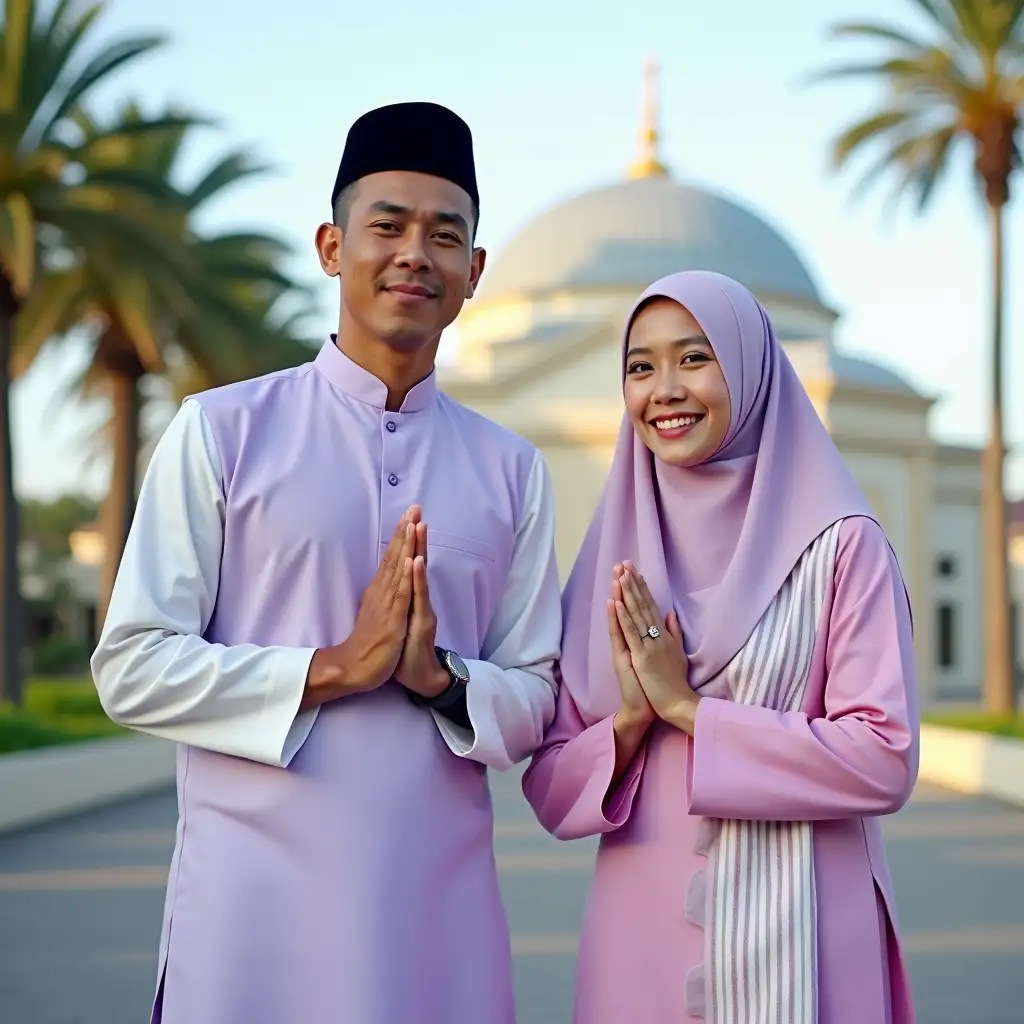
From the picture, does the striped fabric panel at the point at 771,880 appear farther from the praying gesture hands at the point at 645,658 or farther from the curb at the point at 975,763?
the curb at the point at 975,763

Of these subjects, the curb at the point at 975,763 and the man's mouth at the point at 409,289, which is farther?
the curb at the point at 975,763

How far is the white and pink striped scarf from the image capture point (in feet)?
7.90

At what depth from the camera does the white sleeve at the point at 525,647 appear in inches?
97.0

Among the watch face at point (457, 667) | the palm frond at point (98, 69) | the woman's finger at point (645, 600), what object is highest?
the palm frond at point (98, 69)

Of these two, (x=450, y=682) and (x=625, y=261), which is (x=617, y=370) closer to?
(x=625, y=261)

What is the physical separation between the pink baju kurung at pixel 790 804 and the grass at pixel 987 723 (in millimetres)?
12361

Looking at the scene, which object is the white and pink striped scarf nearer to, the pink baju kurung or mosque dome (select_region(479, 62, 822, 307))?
the pink baju kurung

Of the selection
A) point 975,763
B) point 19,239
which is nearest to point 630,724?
point 19,239

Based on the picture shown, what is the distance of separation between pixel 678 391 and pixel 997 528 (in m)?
14.0

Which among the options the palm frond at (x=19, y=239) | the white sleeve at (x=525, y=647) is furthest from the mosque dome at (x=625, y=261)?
the white sleeve at (x=525, y=647)

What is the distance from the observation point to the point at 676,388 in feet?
8.47

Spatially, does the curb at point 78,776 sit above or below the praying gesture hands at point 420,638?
below

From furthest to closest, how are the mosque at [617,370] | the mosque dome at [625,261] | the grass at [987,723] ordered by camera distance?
the mosque dome at [625,261] < the mosque at [617,370] < the grass at [987,723]

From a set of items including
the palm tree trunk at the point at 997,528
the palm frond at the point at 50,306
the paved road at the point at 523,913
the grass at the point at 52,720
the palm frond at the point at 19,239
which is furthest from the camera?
the palm tree trunk at the point at 997,528
